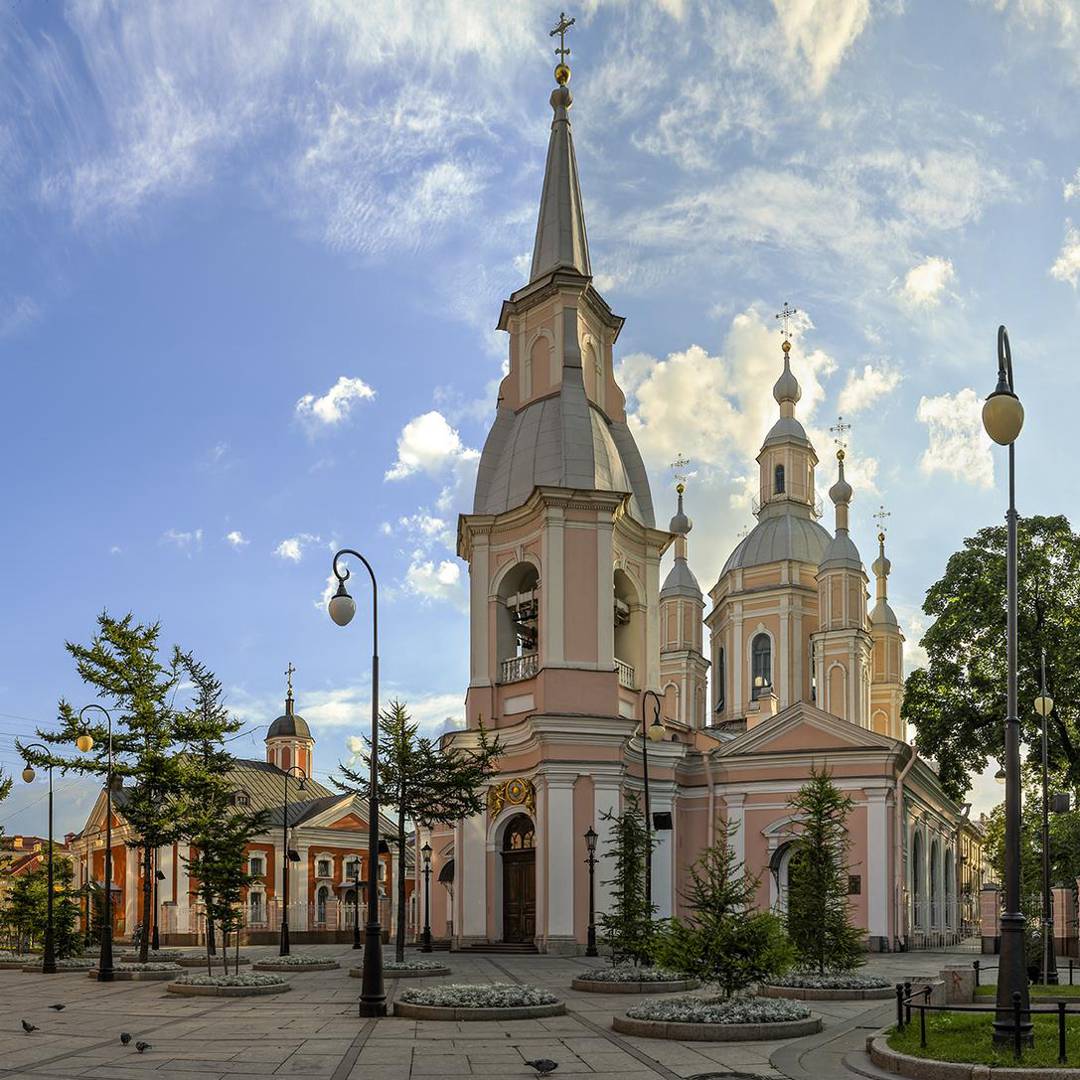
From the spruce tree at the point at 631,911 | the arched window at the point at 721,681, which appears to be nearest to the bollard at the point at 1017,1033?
the spruce tree at the point at 631,911

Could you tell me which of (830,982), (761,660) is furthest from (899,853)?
(761,660)

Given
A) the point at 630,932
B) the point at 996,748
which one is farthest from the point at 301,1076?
the point at 996,748

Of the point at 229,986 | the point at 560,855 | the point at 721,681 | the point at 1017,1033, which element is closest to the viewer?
the point at 1017,1033

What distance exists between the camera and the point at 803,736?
41.7 m

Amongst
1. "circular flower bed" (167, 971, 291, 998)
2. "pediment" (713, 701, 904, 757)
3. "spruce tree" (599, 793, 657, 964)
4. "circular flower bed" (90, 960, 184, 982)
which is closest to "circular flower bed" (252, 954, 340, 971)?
"circular flower bed" (90, 960, 184, 982)

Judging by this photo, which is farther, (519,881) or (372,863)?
(519,881)

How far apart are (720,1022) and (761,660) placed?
1869 inches

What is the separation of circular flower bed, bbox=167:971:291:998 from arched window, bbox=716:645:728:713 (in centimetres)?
4081

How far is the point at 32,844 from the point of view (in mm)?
109250

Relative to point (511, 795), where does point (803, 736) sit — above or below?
above

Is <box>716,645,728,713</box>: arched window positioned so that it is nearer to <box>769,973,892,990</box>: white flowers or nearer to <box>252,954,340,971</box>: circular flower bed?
<box>252,954,340,971</box>: circular flower bed

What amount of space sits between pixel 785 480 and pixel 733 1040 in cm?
5212

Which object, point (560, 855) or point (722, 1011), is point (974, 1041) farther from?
point (560, 855)

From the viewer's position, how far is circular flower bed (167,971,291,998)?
2503 centimetres
